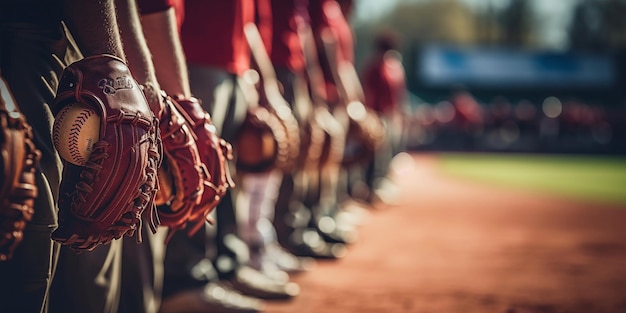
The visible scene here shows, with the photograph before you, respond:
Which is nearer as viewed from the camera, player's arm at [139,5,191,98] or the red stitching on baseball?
the red stitching on baseball

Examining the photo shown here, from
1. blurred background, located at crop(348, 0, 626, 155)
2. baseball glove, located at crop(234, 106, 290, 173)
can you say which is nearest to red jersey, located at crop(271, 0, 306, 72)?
baseball glove, located at crop(234, 106, 290, 173)

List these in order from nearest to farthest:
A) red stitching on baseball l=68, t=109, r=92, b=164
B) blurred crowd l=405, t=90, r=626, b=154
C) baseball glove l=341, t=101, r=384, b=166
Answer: red stitching on baseball l=68, t=109, r=92, b=164
baseball glove l=341, t=101, r=384, b=166
blurred crowd l=405, t=90, r=626, b=154

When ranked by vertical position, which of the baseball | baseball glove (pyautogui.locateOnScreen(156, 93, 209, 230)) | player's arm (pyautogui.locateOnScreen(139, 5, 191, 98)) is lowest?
baseball glove (pyautogui.locateOnScreen(156, 93, 209, 230))

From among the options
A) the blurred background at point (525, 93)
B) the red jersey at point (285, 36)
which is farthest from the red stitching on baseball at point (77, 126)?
the blurred background at point (525, 93)

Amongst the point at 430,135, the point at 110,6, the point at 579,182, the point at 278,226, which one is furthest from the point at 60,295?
the point at 430,135

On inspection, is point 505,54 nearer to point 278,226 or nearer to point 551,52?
point 551,52

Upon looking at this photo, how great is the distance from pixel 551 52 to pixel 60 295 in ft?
91.3

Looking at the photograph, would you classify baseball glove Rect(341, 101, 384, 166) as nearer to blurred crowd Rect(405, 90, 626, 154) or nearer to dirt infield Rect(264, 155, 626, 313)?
dirt infield Rect(264, 155, 626, 313)

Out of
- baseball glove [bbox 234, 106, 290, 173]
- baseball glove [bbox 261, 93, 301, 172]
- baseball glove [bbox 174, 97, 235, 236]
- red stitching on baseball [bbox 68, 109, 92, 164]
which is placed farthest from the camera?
baseball glove [bbox 261, 93, 301, 172]

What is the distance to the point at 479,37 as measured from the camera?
1886 inches

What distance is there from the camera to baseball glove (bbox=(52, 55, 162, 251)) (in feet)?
3.83

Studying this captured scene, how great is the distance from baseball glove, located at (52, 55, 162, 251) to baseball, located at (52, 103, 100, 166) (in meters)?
0.01

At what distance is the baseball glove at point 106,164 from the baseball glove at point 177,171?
24 cm

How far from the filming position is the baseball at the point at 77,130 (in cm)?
117
